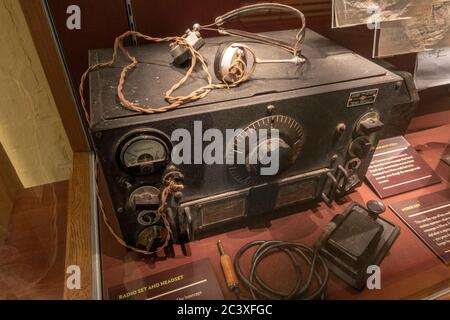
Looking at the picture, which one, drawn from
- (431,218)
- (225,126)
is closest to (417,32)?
(431,218)

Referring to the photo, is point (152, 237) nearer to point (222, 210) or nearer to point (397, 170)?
point (222, 210)

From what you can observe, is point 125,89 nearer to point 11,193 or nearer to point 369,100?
point 369,100

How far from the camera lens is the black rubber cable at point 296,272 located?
75 centimetres

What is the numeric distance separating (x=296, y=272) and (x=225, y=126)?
0.40 m

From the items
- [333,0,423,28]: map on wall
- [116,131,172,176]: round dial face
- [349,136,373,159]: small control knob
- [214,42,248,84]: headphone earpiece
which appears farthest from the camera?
[333,0,423,28]: map on wall

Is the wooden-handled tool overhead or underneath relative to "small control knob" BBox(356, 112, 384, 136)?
underneath

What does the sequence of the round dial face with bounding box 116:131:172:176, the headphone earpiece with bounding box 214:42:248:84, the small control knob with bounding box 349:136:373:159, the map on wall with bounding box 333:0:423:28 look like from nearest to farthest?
the round dial face with bounding box 116:131:172:176 → the headphone earpiece with bounding box 214:42:248:84 → the small control knob with bounding box 349:136:373:159 → the map on wall with bounding box 333:0:423:28

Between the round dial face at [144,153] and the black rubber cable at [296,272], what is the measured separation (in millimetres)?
341

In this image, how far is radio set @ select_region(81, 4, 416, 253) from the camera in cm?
65

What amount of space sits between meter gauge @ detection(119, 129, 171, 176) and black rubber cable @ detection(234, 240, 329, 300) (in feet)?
1.09

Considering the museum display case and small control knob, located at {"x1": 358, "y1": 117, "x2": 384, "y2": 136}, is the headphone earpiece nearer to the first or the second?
the museum display case

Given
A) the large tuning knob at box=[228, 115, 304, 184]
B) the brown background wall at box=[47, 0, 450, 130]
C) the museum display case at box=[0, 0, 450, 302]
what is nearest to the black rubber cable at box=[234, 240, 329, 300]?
the museum display case at box=[0, 0, 450, 302]

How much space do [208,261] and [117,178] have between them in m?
0.32

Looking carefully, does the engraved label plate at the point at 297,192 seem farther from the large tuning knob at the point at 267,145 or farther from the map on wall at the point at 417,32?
the map on wall at the point at 417,32
